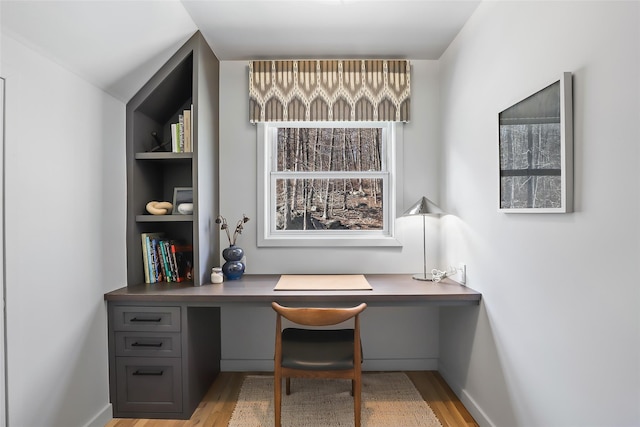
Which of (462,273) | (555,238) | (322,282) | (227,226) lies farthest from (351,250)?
(555,238)

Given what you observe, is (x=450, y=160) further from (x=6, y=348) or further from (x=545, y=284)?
(x=6, y=348)

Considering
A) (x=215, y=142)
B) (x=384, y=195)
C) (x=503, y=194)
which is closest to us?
(x=503, y=194)

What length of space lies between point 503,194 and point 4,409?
241cm

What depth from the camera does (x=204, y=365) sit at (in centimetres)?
258

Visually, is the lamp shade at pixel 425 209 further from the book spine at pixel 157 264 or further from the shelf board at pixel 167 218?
the book spine at pixel 157 264

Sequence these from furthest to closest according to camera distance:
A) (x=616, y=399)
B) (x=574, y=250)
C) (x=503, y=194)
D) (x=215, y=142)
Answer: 1. (x=215, y=142)
2. (x=503, y=194)
3. (x=574, y=250)
4. (x=616, y=399)

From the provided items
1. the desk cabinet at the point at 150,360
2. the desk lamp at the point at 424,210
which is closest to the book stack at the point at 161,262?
the desk cabinet at the point at 150,360

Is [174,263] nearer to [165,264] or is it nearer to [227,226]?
[165,264]

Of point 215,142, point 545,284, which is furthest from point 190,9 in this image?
point 545,284

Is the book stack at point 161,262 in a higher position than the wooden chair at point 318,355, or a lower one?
higher

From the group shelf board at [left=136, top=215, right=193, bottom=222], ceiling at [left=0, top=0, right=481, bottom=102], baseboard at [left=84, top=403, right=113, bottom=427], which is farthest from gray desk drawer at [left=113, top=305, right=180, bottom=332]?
ceiling at [left=0, top=0, right=481, bottom=102]

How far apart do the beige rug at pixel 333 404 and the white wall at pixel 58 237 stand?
0.88 metres

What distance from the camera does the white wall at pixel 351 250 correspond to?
2977 millimetres

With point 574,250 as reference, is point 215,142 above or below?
above
